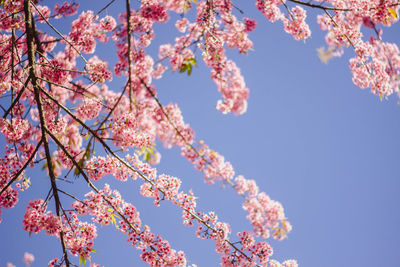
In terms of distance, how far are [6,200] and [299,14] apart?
5.57 meters

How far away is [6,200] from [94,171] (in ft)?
4.09

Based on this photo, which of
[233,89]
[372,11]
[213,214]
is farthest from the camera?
[233,89]

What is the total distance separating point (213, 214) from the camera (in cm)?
400

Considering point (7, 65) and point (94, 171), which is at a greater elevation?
point (7, 65)

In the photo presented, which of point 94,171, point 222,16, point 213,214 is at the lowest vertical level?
point 213,214

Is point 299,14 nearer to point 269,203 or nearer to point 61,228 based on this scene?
point 269,203

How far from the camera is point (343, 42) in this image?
448 cm

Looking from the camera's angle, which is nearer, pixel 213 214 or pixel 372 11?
pixel 213 214

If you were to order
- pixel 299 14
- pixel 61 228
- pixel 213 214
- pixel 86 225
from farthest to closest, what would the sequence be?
pixel 299 14, pixel 213 214, pixel 86 225, pixel 61 228

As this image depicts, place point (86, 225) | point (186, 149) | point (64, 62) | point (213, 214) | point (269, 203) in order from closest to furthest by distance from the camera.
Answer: point (86, 225)
point (213, 214)
point (64, 62)
point (269, 203)
point (186, 149)

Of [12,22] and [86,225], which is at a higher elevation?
[12,22]

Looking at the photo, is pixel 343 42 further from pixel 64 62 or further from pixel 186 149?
pixel 64 62

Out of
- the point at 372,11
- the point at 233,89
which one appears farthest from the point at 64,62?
the point at 372,11

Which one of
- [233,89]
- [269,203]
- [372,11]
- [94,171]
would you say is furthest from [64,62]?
[372,11]
